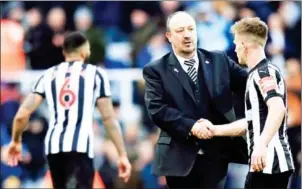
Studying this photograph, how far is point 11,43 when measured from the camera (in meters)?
11.5

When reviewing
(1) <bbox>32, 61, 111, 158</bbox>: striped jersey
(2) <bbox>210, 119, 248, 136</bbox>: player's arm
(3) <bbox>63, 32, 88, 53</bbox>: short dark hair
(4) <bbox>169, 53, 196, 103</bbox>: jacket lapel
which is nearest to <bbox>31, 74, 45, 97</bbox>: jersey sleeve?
(1) <bbox>32, 61, 111, 158</bbox>: striped jersey

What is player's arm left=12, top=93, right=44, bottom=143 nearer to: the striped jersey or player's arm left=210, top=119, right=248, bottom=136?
the striped jersey

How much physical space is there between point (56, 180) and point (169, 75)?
5.20ft

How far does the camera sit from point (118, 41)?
37.7 ft

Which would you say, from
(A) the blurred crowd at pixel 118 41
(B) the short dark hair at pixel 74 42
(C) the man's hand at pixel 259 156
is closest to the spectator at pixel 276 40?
(A) the blurred crowd at pixel 118 41

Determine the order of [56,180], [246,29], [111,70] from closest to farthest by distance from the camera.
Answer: [246,29] → [56,180] → [111,70]

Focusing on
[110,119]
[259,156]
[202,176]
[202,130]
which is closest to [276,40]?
[110,119]

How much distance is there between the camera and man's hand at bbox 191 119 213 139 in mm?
6145

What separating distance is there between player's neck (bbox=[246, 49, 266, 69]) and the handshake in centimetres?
47

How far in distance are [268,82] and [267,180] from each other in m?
0.60

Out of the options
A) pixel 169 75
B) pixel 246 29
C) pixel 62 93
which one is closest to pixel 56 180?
pixel 62 93

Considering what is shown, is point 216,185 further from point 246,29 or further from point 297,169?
point 297,169

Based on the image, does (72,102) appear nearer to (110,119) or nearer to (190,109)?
(110,119)

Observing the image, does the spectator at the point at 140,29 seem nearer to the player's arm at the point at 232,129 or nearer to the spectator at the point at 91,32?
the spectator at the point at 91,32
